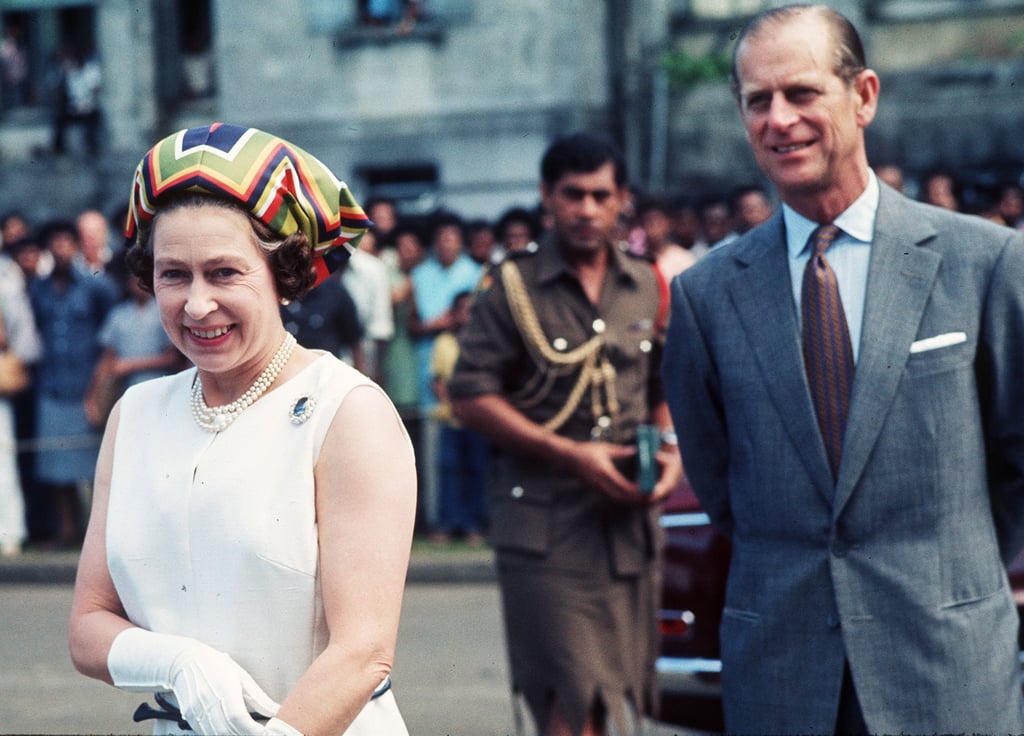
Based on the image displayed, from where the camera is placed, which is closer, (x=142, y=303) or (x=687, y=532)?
(x=687, y=532)

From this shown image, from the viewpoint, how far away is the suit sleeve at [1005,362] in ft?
11.5

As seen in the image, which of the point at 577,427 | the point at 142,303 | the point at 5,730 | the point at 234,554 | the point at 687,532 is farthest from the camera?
the point at 142,303

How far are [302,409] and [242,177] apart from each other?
394 millimetres

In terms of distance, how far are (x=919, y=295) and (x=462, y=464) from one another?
7891 mm

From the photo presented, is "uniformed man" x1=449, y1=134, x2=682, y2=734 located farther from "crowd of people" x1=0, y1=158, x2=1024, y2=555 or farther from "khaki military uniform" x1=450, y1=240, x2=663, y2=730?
"crowd of people" x1=0, y1=158, x2=1024, y2=555

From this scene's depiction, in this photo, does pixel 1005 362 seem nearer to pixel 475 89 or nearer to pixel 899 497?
pixel 899 497

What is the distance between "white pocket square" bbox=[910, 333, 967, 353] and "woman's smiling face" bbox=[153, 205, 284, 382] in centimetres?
144

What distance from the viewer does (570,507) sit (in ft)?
17.6

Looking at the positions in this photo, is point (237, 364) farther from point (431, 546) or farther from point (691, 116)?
point (691, 116)

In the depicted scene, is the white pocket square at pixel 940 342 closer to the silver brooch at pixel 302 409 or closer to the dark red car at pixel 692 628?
the silver brooch at pixel 302 409

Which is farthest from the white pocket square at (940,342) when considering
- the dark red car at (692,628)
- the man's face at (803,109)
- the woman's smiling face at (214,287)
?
the dark red car at (692,628)

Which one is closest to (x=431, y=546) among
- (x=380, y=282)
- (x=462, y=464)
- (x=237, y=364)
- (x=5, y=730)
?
(x=462, y=464)

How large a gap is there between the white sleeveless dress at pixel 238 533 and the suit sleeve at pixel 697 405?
1.27 m

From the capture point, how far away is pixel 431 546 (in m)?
11.1
